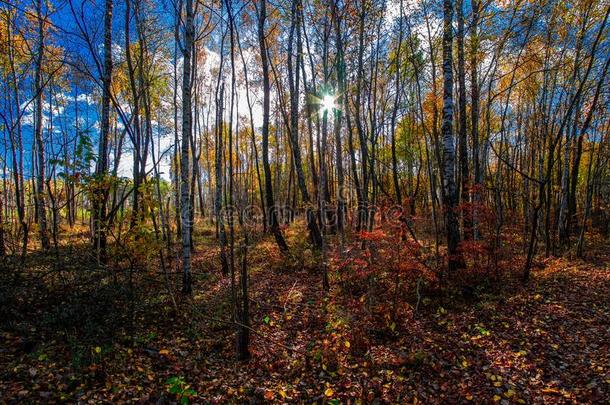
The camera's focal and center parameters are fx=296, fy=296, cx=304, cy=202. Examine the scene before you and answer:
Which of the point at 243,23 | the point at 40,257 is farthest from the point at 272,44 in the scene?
the point at 40,257

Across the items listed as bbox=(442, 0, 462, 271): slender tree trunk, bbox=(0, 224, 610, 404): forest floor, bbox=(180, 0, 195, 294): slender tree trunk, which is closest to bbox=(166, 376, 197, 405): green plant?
bbox=(0, 224, 610, 404): forest floor

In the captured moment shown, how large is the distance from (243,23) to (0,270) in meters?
12.1

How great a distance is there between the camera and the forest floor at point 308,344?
12.8 ft

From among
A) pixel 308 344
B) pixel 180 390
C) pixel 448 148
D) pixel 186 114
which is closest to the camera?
pixel 180 390

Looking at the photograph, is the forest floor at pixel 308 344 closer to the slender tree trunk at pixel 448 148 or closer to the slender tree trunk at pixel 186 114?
the slender tree trunk at pixel 448 148

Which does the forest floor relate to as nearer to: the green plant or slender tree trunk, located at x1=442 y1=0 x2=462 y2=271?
the green plant

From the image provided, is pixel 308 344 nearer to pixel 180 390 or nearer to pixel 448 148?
pixel 180 390

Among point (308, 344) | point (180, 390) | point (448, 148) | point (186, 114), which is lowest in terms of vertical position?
point (308, 344)

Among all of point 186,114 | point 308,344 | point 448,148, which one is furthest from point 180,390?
point 448,148

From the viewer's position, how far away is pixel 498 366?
4.58m

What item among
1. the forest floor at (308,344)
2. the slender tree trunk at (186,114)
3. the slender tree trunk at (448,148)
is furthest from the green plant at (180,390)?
the slender tree trunk at (448,148)

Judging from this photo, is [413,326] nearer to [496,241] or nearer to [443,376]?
[443,376]

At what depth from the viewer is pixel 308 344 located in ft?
17.8

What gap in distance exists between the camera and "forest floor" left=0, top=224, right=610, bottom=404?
391 cm
